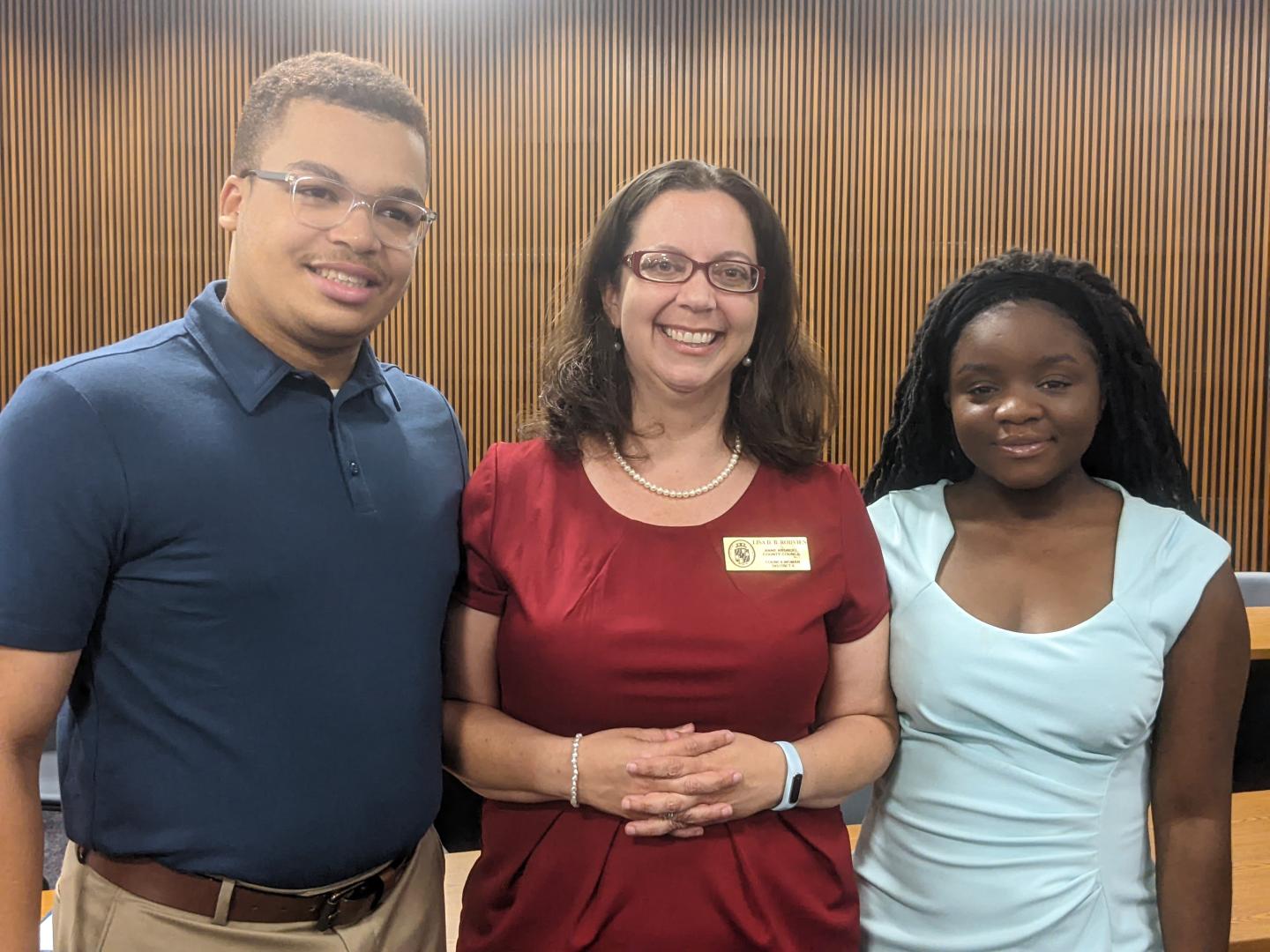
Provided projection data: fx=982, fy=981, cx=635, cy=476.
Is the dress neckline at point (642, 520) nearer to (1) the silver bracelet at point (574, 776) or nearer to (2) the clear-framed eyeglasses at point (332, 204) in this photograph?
(1) the silver bracelet at point (574, 776)

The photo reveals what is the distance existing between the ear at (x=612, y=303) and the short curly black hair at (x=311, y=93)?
16.8 inches

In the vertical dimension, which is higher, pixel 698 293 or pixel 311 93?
pixel 311 93

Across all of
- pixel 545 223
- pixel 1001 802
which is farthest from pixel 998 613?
pixel 545 223

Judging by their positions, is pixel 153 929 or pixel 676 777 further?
pixel 676 777

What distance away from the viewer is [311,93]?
53.2 inches

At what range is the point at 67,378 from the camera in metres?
1.18

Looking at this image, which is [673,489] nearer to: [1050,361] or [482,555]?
[482,555]

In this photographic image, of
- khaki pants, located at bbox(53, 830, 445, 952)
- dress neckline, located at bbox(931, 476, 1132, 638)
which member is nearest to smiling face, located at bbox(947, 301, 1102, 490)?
dress neckline, located at bbox(931, 476, 1132, 638)

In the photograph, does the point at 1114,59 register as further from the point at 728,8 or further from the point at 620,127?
the point at 620,127

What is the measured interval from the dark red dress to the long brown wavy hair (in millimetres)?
123

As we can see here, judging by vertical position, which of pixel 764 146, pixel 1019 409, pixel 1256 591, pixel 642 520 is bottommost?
pixel 1256 591

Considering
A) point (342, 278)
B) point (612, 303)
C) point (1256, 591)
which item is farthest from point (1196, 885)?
point (1256, 591)

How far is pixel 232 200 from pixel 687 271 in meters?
0.67

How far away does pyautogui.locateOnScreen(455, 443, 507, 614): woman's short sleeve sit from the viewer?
1521 mm
